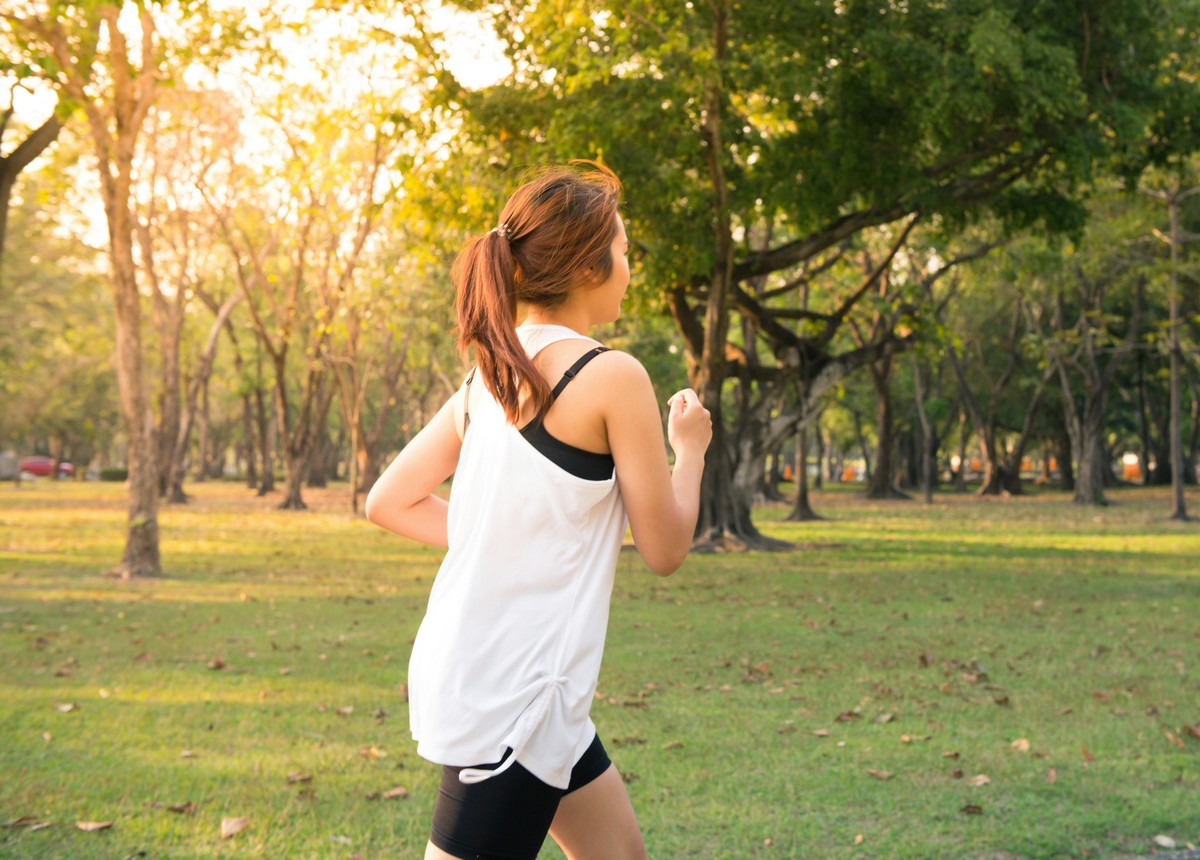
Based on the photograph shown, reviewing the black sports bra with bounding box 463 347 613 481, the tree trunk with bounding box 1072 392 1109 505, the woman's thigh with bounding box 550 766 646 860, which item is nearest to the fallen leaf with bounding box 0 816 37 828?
the woman's thigh with bounding box 550 766 646 860

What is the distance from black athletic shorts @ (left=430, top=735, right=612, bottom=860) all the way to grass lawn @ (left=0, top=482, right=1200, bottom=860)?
9.63ft

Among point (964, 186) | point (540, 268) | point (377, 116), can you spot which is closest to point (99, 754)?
point (540, 268)

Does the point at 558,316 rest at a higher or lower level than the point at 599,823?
higher

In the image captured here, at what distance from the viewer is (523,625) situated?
7.32ft

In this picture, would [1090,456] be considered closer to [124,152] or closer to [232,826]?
[124,152]

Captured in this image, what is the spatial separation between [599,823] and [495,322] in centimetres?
105

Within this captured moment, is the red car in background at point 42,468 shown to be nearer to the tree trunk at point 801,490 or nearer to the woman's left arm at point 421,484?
the tree trunk at point 801,490

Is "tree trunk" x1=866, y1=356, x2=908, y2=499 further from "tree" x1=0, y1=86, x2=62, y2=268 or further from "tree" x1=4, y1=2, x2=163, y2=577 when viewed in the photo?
"tree" x1=0, y1=86, x2=62, y2=268

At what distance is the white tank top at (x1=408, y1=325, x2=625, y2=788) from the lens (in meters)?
2.22

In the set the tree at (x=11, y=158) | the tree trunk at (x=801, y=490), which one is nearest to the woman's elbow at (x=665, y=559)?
the tree at (x=11, y=158)

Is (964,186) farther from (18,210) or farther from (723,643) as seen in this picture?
(18,210)

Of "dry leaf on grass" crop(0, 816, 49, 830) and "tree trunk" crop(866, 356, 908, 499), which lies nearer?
"dry leaf on grass" crop(0, 816, 49, 830)

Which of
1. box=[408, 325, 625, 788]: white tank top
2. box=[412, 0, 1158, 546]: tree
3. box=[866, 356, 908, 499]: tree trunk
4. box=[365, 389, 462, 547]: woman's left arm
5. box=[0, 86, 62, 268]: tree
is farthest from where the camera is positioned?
box=[866, 356, 908, 499]: tree trunk

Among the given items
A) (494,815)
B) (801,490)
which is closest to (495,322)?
(494,815)
